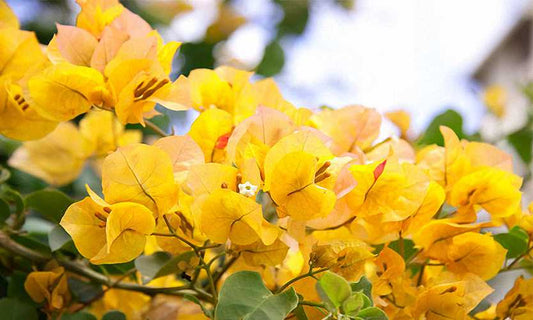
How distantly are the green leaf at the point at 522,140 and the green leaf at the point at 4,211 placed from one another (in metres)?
0.82

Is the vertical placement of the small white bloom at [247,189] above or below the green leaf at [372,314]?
above

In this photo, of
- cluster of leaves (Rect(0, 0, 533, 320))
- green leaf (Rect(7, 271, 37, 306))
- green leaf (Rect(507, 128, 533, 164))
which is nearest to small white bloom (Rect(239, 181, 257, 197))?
cluster of leaves (Rect(0, 0, 533, 320))

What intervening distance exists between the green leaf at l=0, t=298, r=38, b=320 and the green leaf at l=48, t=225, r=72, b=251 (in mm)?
51

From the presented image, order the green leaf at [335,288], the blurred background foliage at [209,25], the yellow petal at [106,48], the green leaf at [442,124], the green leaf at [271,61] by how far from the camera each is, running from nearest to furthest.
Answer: the green leaf at [335,288]
the yellow petal at [106,48]
the green leaf at [442,124]
the green leaf at [271,61]
the blurred background foliage at [209,25]

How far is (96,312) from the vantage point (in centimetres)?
58

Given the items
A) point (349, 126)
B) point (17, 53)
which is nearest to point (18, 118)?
point (17, 53)

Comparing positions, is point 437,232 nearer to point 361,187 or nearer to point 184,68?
point 361,187


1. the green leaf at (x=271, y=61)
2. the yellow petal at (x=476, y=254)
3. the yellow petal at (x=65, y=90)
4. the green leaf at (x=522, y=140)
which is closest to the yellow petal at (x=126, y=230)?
the yellow petal at (x=65, y=90)

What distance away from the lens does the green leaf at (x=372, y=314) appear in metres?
0.34

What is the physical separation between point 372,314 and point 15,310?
27 cm

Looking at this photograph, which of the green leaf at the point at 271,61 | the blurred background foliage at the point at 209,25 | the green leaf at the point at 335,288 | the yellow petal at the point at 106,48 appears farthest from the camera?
the blurred background foliage at the point at 209,25

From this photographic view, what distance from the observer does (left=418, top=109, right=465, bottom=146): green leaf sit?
649 millimetres

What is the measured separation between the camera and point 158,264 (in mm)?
496

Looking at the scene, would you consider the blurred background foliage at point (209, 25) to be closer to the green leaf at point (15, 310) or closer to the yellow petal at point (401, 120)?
the yellow petal at point (401, 120)
